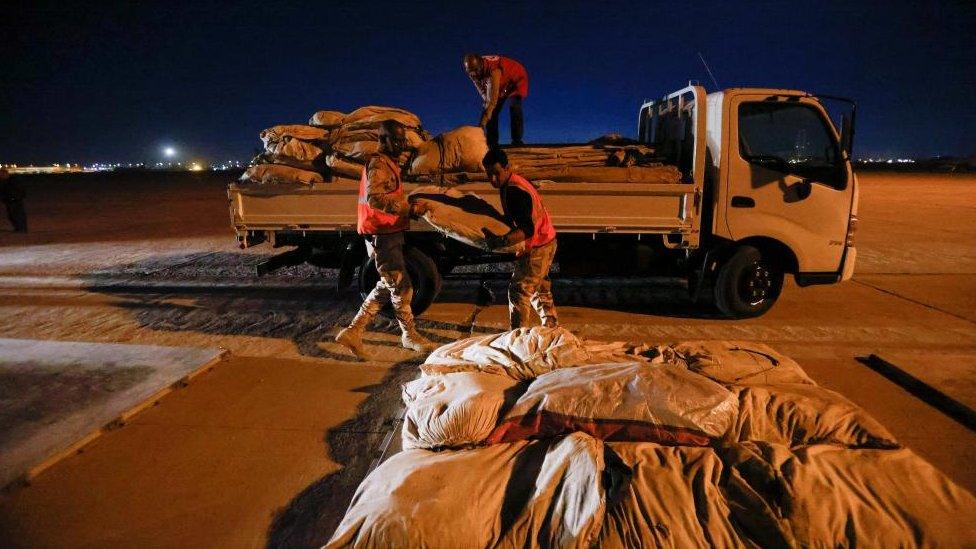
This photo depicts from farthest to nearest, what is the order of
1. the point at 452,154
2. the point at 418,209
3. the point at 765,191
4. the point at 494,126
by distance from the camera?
the point at 494,126 → the point at 765,191 → the point at 452,154 → the point at 418,209

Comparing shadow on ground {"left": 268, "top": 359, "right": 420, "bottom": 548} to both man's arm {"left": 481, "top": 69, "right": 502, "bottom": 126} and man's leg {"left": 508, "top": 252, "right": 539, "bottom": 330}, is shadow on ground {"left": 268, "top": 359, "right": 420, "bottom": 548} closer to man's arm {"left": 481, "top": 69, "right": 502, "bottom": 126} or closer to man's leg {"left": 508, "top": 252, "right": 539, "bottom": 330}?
man's leg {"left": 508, "top": 252, "right": 539, "bottom": 330}

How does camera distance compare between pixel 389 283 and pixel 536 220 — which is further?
pixel 389 283

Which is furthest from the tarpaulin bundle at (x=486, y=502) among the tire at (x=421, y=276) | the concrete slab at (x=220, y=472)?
the tire at (x=421, y=276)

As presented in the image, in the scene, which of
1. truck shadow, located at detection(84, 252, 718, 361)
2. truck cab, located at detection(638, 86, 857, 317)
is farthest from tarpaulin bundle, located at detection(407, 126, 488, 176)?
truck cab, located at detection(638, 86, 857, 317)

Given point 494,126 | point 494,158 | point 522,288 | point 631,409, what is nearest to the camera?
point 631,409

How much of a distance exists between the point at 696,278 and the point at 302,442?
13.7ft

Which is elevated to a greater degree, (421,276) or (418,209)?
(418,209)

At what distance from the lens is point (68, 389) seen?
144 inches

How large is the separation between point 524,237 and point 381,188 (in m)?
1.19

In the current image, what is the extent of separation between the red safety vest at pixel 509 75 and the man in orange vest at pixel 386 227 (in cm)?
216

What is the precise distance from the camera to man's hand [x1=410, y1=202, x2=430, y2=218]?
15.0ft

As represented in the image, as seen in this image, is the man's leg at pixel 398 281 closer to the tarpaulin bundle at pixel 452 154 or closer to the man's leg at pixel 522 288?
the man's leg at pixel 522 288

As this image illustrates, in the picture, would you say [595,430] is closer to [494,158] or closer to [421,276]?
[494,158]

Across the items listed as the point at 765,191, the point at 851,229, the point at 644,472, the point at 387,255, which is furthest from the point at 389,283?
the point at 851,229
